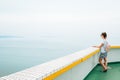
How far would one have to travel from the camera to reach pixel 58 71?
2812mm

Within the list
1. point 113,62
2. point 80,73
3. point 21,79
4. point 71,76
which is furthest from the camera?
point 113,62

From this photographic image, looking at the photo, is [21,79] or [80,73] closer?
[21,79]

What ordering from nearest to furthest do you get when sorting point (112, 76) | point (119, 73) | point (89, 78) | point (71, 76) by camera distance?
point (71, 76), point (89, 78), point (112, 76), point (119, 73)

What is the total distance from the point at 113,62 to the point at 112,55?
28 cm

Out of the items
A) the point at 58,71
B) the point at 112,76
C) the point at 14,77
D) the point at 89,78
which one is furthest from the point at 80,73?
the point at 14,77

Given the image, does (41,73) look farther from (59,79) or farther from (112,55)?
(112,55)

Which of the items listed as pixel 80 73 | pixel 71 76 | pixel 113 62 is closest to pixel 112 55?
pixel 113 62

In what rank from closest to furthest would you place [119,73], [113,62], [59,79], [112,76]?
[59,79] → [112,76] → [119,73] → [113,62]

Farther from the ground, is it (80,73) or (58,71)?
(58,71)

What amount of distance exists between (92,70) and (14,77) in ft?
13.2

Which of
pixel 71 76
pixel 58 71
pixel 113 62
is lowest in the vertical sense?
pixel 113 62

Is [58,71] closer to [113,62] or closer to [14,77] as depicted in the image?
[14,77]

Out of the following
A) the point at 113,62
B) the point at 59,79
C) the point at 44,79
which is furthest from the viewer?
the point at 113,62

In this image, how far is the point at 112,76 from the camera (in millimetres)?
5324
